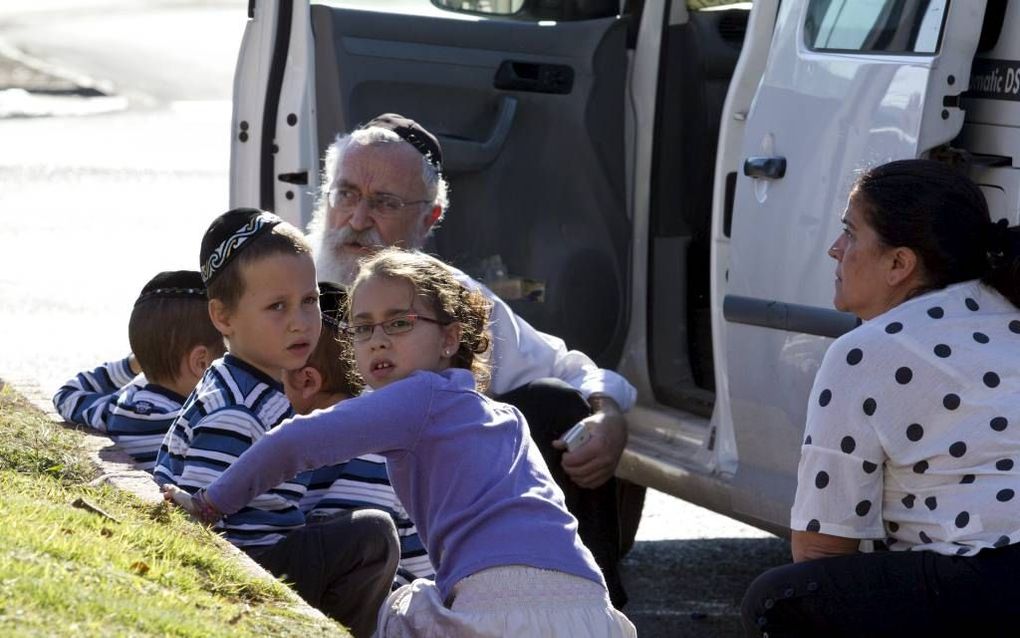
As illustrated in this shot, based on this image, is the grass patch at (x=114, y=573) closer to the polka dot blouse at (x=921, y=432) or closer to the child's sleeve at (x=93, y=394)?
the child's sleeve at (x=93, y=394)

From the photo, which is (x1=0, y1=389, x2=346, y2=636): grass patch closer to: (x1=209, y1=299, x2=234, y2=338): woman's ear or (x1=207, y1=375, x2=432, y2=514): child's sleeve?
(x1=207, y1=375, x2=432, y2=514): child's sleeve

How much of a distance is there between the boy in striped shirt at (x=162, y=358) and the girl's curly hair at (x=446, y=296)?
95cm

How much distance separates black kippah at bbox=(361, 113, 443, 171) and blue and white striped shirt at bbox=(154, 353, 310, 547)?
1.54 m

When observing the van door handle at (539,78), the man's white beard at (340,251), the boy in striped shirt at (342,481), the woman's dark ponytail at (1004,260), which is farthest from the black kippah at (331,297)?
the woman's dark ponytail at (1004,260)

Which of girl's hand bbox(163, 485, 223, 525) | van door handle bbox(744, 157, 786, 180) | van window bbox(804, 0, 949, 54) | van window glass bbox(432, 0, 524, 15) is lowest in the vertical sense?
girl's hand bbox(163, 485, 223, 525)

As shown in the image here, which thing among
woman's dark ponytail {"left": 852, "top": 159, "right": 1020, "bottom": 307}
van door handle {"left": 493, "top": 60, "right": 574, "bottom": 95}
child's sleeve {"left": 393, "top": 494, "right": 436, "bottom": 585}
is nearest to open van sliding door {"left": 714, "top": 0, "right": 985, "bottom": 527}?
woman's dark ponytail {"left": 852, "top": 159, "right": 1020, "bottom": 307}

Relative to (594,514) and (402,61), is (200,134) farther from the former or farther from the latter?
(594,514)

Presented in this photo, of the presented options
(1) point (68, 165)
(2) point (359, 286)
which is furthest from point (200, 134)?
(2) point (359, 286)

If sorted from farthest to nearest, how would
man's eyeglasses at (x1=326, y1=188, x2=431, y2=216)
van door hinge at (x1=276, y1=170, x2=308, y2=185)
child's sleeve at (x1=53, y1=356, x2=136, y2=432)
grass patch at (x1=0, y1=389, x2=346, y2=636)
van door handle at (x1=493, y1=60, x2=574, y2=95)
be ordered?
van door handle at (x1=493, y1=60, x2=574, y2=95)
van door hinge at (x1=276, y1=170, x2=308, y2=185)
man's eyeglasses at (x1=326, y1=188, x2=431, y2=216)
child's sleeve at (x1=53, y1=356, x2=136, y2=432)
grass patch at (x1=0, y1=389, x2=346, y2=636)

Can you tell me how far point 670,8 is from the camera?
5859mm

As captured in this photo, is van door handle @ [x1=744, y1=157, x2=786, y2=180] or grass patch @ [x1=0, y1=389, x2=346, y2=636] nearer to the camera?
grass patch @ [x1=0, y1=389, x2=346, y2=636]

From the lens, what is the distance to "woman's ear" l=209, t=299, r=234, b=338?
3.90 metres

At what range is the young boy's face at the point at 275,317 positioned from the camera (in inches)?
151

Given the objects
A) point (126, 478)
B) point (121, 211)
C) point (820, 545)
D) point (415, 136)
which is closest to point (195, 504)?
point (126, 478)
